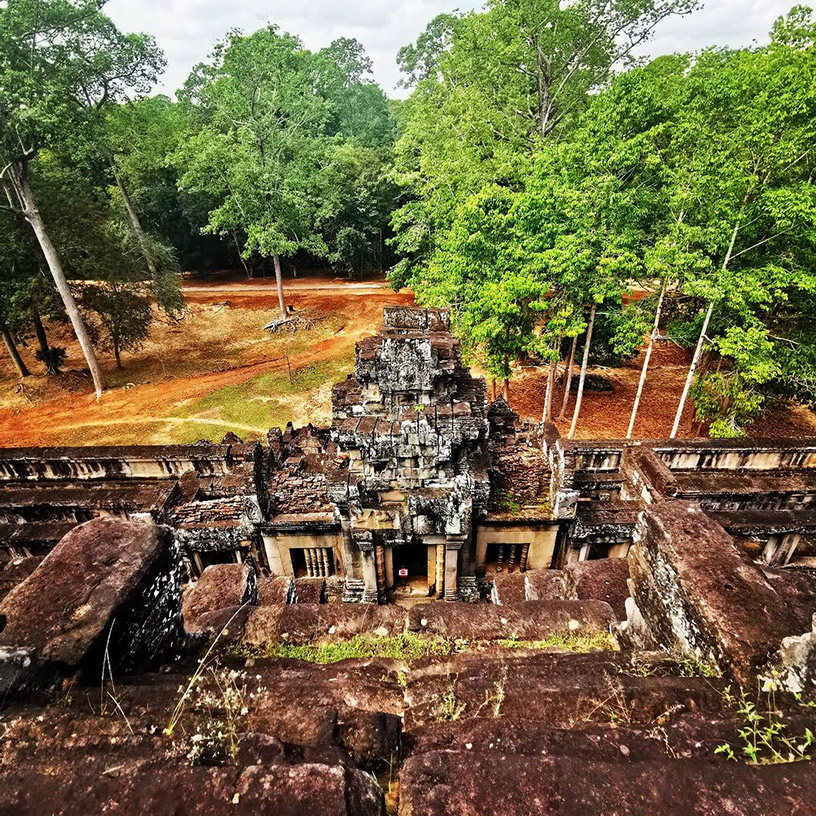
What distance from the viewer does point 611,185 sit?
15.2m

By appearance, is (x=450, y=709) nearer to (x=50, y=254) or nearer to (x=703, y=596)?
(x=703, y=596)

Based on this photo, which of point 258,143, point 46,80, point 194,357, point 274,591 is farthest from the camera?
point 194,357

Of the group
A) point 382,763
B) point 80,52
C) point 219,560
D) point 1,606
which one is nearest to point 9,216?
point 80,52

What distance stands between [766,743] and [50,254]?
28.6 metres

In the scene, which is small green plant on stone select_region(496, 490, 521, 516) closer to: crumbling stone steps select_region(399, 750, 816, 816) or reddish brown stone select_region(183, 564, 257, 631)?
reddish brown stone select_region(183, 564, 257, 631)

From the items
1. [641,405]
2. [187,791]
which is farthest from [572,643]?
[641,405]

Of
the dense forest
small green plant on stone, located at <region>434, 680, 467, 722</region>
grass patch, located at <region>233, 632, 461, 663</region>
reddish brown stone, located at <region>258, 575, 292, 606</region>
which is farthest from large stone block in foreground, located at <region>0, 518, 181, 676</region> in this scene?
the dense forest

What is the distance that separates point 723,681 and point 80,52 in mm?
33008

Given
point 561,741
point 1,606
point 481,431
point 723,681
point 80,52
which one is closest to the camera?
point 561,741

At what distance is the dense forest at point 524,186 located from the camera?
13797mm

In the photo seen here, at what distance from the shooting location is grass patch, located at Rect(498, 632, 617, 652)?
193 inches

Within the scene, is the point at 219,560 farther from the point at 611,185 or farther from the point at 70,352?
the point at 70,352

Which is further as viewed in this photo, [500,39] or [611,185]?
[500,39]

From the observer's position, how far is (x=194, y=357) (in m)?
30.0
